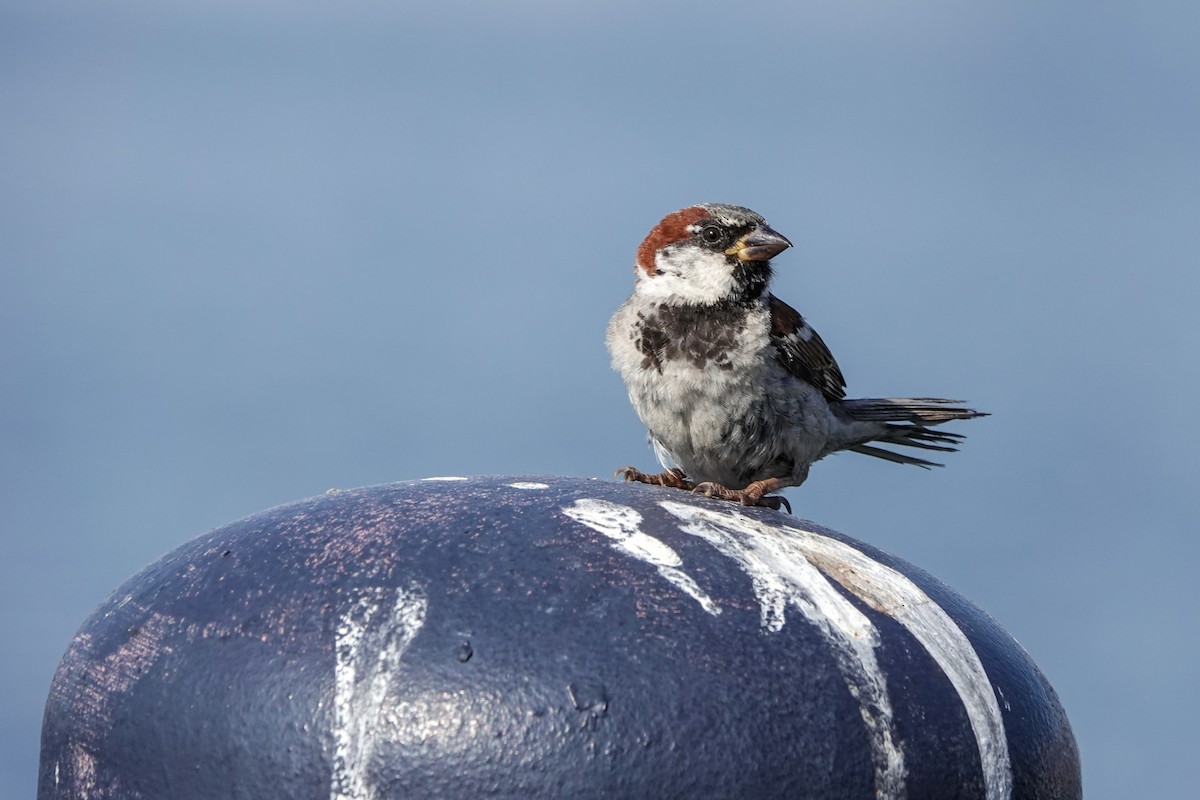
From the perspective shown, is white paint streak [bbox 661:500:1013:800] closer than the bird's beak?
Yes

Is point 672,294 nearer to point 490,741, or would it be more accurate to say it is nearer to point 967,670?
point 967,670

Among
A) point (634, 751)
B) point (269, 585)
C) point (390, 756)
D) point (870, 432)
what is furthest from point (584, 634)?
point (870, 432)

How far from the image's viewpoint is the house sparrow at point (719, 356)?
235 inches

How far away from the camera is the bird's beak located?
236 inches

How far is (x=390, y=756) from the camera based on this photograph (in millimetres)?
3311

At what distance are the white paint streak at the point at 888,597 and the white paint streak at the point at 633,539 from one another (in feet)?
0.52

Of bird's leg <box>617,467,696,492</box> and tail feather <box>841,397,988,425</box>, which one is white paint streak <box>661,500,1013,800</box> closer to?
bird's leg <box>617,467,696,492</box>

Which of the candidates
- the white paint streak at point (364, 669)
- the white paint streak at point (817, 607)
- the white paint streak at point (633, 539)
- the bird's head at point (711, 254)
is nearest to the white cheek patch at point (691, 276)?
the bird's head at point (711, 254)

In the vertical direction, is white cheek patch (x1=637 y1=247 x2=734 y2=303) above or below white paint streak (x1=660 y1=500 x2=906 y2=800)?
above

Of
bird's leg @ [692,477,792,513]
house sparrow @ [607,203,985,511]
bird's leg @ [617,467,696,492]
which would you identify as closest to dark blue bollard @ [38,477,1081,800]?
bird's leg @ [692,477,792,513]

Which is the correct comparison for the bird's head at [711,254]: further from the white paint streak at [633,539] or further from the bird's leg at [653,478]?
the white paint streak at [633,539]

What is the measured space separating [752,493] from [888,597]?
158 cm

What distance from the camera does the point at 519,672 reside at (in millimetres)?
3354

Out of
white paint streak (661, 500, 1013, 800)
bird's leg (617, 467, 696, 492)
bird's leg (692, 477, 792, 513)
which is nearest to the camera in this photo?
white paint streak (661, 500, 1013, 800)
